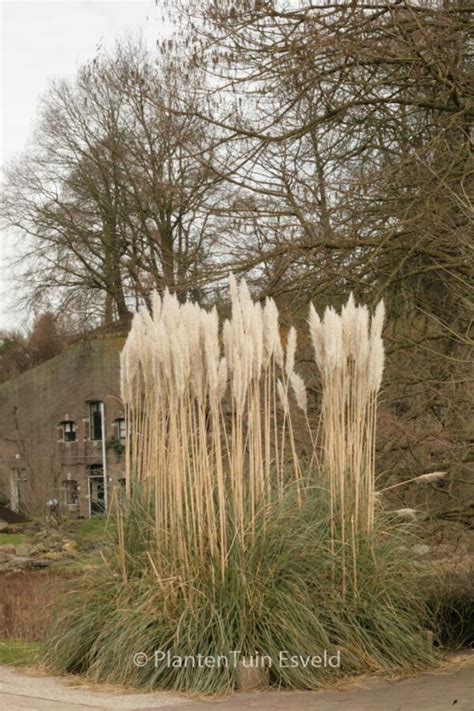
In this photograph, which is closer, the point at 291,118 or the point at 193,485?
the point at 193,485

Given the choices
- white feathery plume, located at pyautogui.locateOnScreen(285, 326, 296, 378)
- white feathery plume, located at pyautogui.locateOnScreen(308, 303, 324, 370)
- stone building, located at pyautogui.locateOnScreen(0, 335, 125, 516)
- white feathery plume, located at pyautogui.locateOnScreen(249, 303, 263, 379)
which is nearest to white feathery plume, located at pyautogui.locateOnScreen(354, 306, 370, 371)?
white feathery plume, located at pyautogui.locateOnScreen(308, 303, 324, 370)

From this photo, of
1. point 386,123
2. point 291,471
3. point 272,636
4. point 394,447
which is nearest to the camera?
point 272,636

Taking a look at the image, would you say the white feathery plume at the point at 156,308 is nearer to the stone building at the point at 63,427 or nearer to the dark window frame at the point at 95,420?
the stone building at the point at 63,427

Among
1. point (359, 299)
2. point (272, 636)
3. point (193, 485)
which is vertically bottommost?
point (272, 636)

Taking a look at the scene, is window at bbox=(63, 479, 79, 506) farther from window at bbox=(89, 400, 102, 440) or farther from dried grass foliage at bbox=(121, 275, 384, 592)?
dried grass foliage at bbox=(121, 275, 384, 592)

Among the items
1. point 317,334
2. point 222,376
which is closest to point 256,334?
point 222,376

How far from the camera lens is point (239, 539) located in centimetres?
733

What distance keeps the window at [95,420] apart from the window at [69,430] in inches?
28.2

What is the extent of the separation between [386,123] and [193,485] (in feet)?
16.4

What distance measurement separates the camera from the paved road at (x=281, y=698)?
6.14m

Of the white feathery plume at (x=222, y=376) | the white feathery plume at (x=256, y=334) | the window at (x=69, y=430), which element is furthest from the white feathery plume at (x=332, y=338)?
the window at (x=69, y=430)

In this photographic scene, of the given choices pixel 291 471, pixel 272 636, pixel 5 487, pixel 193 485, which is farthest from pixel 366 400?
pixel 5 487

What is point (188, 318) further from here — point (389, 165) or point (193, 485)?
point (389, 165)

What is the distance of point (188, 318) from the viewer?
771cm
